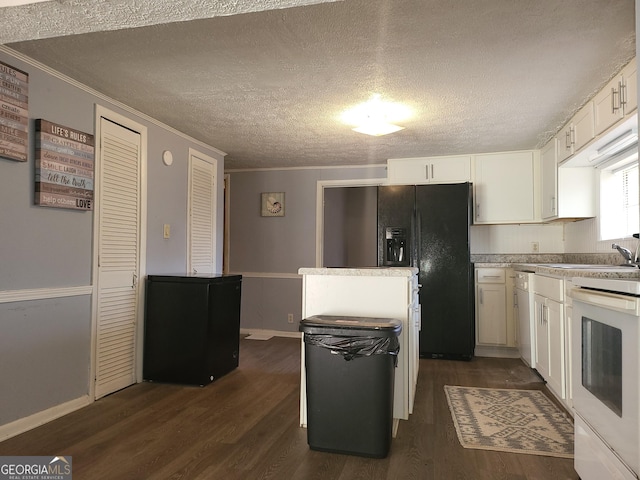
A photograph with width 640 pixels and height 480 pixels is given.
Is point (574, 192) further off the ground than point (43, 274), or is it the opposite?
point (574, 192)

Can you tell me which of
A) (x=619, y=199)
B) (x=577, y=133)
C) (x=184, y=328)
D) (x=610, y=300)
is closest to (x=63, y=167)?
(x=184, y=328)

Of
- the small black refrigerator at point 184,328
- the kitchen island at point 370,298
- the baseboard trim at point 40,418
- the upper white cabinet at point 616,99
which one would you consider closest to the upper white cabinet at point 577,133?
the upper white cabinet at point 616,99

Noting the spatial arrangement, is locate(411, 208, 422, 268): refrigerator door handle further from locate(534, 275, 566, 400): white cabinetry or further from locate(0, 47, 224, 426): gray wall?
locate(0, 47, 224, 426): gray wall

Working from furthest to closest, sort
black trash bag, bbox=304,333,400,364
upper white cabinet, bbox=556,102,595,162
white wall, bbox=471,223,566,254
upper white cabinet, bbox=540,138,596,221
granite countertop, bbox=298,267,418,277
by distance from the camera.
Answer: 1. white wall, bbox=471,223,566,254
2. upper white cabinet, bbox=540,138,596,221
3. upper white cabinet, bbox=556,102,595,162
4. granite countertop, bbox=298,267,418,277
5. black trash bag, bbox=304,333,400,364

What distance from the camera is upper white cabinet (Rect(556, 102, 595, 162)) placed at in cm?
307

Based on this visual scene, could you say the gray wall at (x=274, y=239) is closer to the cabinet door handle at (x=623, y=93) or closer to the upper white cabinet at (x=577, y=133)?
the upper white cabinet at (x=577, y=133)

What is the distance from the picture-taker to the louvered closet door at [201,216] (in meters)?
4.18

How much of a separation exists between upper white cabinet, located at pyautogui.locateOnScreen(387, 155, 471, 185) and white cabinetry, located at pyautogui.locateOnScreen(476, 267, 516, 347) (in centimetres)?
103

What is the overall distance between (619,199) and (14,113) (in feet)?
14.0

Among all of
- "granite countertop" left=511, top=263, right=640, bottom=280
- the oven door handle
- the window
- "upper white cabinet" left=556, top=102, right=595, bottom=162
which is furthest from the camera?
the window

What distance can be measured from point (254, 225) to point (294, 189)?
2.32 ft

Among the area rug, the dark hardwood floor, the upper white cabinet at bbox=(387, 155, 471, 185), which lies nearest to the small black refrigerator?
the dark hardwood floor

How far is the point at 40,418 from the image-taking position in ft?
8.50

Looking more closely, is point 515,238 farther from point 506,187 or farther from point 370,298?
point 370,298
